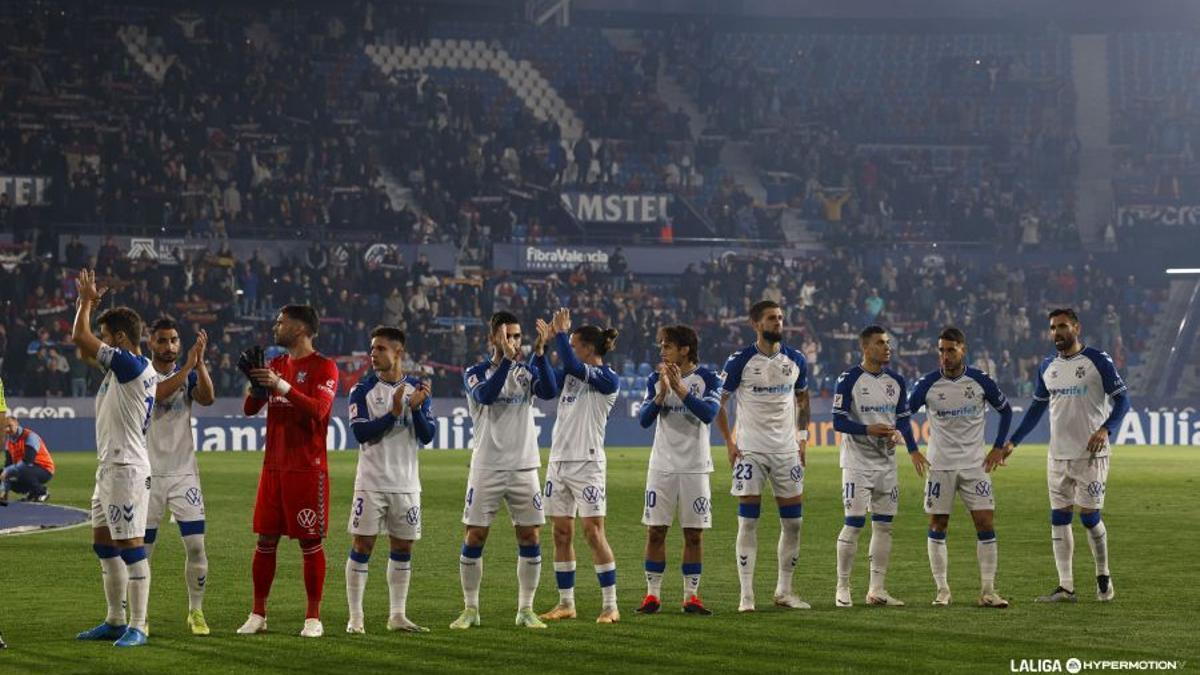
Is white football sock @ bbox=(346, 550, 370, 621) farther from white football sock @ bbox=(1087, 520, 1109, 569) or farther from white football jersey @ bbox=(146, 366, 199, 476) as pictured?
white football sock @ bbox=(1087, 520, 1109, 569)

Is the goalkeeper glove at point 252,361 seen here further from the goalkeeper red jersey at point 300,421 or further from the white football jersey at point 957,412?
the white football jersey at point 957,412

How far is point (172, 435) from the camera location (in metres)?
11.8

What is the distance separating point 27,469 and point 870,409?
44.3ft

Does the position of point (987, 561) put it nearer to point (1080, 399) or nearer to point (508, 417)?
point (1080, 399)

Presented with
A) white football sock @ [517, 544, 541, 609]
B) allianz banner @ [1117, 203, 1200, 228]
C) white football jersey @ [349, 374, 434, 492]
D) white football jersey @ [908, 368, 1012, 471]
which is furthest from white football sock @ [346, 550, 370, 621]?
allianz banner @ [1117, 203, 1200, 228]

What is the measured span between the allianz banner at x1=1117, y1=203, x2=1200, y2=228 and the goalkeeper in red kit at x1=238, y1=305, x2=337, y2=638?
43834 millimetres

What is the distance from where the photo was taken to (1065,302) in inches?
1826

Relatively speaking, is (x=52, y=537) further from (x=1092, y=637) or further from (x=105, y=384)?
(x=1092, y=637)

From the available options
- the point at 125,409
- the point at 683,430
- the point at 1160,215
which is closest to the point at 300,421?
the point at 125,409

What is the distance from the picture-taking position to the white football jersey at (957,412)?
44.9ft

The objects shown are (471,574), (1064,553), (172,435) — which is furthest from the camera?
(1064,553)

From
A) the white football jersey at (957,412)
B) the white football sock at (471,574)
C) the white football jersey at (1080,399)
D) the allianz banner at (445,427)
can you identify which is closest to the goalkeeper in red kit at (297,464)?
the white football sock at (471,574)

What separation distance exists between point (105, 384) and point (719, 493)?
1552 cm
